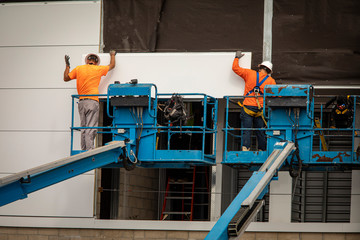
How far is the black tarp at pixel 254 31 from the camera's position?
16281 mm

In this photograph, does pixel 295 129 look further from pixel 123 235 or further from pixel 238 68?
pixel 123 235

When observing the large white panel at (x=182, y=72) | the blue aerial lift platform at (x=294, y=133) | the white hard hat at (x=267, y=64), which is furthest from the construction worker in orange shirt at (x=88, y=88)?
the white hard hat at (x=267, y=64)

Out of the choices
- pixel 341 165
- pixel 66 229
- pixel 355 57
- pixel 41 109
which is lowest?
pixel 66 229

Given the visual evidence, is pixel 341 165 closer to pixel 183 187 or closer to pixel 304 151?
pixel 304 151

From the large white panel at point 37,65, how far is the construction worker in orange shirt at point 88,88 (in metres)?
0.68

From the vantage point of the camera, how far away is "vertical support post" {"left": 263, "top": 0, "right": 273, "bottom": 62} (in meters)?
16.5

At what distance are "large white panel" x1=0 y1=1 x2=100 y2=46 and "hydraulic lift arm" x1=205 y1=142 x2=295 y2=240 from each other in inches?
245

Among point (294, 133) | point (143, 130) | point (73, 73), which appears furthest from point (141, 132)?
point (294, 133)

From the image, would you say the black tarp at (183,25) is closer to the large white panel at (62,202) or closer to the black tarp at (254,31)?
the black tarp at (254,31)

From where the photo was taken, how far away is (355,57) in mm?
16203

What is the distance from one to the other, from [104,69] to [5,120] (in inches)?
118

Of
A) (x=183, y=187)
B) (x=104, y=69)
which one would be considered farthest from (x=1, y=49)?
(x=183, y=187)

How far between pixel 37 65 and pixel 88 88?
6.45 feet

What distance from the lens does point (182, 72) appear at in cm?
1662
